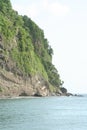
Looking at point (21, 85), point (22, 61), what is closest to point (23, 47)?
point (22, 61)

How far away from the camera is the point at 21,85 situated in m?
140

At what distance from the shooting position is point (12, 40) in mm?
143625

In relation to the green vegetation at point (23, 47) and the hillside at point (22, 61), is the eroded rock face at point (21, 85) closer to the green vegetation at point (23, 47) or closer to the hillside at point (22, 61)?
the hillside at point (22, 61)

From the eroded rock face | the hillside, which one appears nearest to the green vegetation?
the hillside

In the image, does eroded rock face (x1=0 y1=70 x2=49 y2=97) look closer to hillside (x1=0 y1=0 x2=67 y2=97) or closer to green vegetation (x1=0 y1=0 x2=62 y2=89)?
hillside (x1=0 y1=0 x2=67 y2=97)

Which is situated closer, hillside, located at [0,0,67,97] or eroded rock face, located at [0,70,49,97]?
eroded rock face, located at [0,70,49,97]

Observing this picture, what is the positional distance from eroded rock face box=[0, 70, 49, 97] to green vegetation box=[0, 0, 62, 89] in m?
1.92

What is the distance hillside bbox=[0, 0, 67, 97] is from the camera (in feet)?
443

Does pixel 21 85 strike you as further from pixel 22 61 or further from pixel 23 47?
pixel 23 47

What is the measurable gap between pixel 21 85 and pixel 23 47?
14.8 m

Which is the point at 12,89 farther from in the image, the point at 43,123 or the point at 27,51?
the point at 43,123

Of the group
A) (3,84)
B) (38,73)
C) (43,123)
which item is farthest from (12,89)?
(43,123)

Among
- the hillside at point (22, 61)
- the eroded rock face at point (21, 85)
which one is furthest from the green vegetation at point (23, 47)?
the eroded rock face at point (21, 85)

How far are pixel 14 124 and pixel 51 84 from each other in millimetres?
115314
